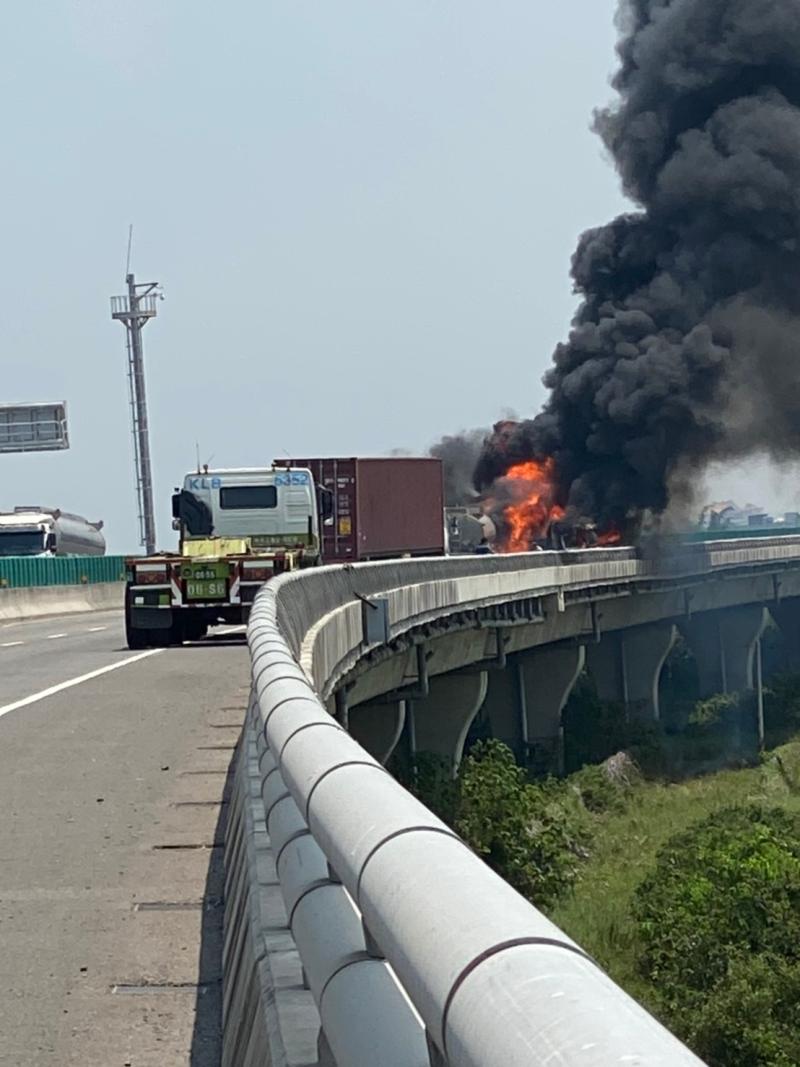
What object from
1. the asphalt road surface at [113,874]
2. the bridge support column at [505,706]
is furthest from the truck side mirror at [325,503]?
the asphalt road surface at [113,874]

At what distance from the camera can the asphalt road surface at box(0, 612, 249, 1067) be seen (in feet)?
18.8

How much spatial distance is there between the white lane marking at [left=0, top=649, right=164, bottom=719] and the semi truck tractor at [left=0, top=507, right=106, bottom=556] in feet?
99.9

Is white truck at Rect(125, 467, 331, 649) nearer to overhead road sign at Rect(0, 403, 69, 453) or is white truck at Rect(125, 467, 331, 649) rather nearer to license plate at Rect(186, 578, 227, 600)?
license plate at Rect(186, 578, 227, 600)

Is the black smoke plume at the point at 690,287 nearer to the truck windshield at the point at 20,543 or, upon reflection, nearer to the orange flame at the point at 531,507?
the orange flame at the point at 531,507

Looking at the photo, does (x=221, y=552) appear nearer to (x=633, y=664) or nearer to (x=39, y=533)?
(x=633, y=664)

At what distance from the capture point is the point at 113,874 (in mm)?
8273

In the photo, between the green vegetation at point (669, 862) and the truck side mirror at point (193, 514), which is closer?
the green vegetation at point (669, 862)

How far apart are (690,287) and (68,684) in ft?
106

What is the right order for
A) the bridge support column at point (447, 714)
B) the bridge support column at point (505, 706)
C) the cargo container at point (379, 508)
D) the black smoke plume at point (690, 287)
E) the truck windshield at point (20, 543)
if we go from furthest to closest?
1. the truck windshield at point (20, 543)
2. the black smoke plume at point (690, 287)
3. the cargo container at point (379, 508)
4. the bridge support column at point (505, 706)
5. the bridge support column at point (447, 714)

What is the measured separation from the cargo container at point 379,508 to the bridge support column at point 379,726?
10645mm

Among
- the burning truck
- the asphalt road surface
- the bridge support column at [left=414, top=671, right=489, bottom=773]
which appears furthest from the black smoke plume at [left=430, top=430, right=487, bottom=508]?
the asphalt road surface

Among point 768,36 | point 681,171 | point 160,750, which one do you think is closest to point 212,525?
point 160,750

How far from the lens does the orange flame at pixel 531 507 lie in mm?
48969

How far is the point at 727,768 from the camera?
4456cm
